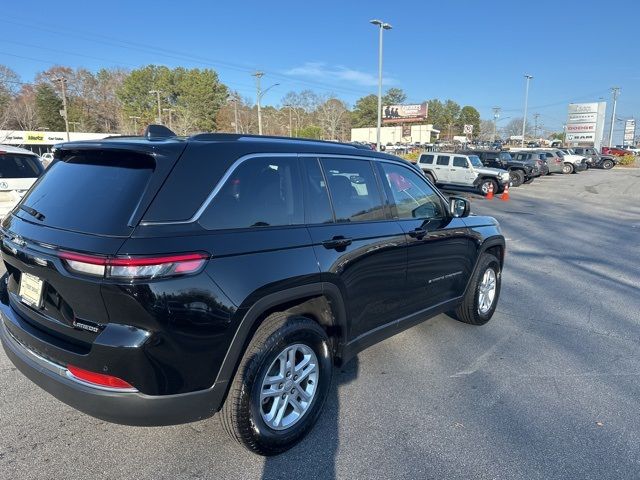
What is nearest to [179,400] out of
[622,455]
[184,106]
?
[622,455]

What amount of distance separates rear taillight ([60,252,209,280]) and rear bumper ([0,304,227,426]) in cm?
57

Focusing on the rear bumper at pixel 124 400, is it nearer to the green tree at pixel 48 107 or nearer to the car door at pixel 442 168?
the car door at pixel 442 168

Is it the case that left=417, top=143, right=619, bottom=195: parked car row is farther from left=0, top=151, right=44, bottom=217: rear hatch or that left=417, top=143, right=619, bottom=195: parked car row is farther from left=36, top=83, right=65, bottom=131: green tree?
left=36, top=83, right=65, bottom=131: green tree

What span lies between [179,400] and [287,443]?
80 centimetres

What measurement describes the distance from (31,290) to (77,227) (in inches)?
20.5

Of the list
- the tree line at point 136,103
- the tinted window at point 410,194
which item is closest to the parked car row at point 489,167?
the tinted window at point 410,194

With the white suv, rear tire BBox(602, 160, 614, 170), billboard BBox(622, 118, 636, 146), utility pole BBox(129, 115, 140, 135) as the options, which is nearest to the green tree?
utility pole BBox(129, 115, 140, 135)

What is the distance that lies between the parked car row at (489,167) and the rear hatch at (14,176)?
10.4 meters

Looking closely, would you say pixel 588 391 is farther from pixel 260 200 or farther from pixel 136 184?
pixel 136 184

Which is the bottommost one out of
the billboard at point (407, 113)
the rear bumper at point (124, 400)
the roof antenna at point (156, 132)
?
the rear bumper at point (124, 400)

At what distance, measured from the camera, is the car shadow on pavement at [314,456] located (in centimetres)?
251

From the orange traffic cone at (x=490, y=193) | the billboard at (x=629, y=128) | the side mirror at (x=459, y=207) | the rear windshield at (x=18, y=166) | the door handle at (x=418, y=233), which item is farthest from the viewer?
the billboard at (x=629, y=128)

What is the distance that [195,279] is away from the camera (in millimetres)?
2180

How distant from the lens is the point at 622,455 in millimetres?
2709
